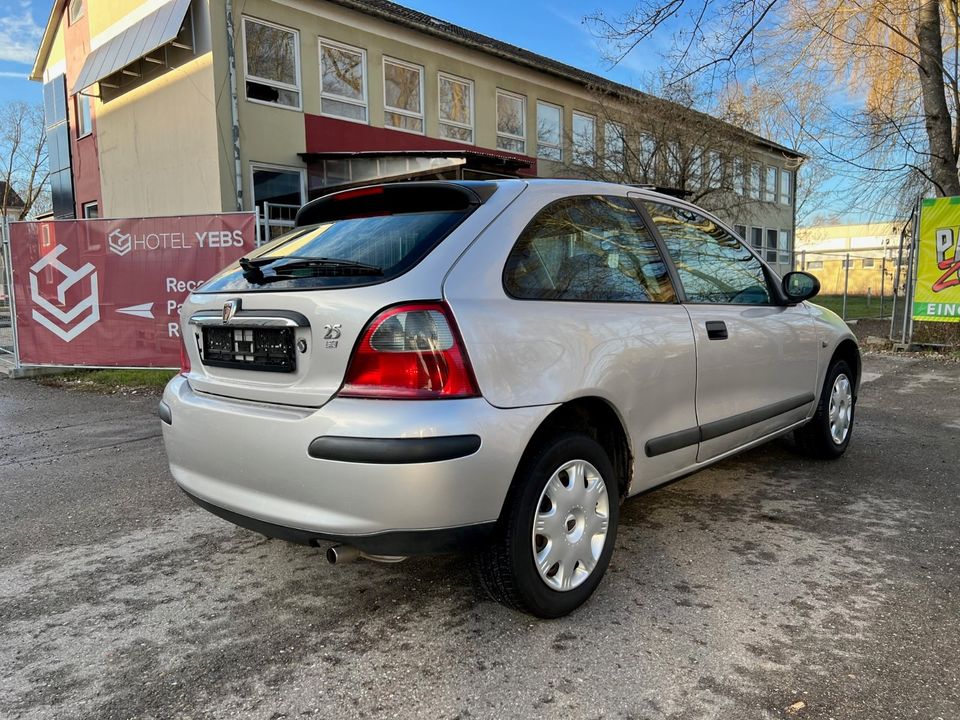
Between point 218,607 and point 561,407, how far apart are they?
5.34ft

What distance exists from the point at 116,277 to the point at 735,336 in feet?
23.4

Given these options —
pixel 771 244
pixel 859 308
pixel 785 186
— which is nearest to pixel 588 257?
pixel 859 308

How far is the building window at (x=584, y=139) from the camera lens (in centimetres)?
1855

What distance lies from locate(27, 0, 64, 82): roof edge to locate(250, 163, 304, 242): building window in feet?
30.8

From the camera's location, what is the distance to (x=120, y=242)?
313 inches

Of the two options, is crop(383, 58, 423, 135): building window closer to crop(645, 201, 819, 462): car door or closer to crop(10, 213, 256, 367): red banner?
crop(10, 213, 256, 367): red banner

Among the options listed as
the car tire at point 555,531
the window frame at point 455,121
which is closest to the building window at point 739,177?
the window frame at point 455,121

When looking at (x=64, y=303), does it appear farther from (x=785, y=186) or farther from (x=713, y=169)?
(x=785, y=186)

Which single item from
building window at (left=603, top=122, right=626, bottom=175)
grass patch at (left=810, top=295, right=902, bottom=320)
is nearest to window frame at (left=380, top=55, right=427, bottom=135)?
building window at (left=603, top=122, right=626, bottom=175)

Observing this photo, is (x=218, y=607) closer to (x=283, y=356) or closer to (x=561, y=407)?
(x=283, y=356)

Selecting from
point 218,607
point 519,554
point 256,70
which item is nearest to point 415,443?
point 519,554

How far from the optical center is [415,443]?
223cm

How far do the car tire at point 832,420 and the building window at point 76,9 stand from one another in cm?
1913

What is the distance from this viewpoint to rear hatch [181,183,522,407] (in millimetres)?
2381
